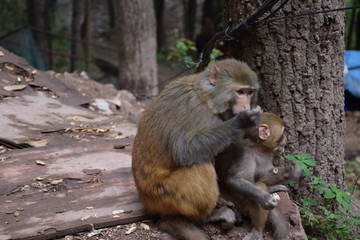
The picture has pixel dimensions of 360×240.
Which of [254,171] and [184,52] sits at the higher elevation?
[254,171]

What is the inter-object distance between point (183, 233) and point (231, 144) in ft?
2.69

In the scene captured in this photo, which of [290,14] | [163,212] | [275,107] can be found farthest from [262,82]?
[163,212]

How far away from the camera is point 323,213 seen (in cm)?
474

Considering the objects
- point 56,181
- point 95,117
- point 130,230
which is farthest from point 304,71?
point 95,117

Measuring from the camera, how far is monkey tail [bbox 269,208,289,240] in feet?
13.2

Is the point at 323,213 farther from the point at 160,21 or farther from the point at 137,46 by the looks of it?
the point at 160,21

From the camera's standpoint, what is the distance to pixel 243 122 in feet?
12.2

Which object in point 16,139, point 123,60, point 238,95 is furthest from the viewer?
point 123,60

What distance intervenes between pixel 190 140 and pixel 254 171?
68cm

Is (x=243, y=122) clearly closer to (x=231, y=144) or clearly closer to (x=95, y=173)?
(x=231, y=144)

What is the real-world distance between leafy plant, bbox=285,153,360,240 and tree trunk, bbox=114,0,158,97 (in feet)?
22.5

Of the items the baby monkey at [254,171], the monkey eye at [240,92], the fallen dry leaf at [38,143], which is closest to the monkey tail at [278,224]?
the baby monkey at [254,171]

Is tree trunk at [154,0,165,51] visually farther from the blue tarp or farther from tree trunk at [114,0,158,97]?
the blue tarp

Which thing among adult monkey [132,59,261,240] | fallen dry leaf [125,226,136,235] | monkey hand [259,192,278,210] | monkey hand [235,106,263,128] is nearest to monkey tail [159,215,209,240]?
adult monkey [132,59,261,240]
